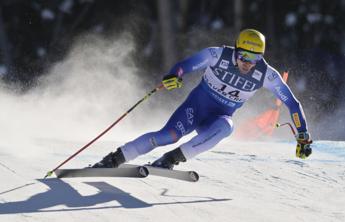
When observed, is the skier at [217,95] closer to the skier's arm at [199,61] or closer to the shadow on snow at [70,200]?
the skier's arm at [199,61]

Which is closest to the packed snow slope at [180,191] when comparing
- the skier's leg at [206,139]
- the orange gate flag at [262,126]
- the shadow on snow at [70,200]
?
the shadow on snow at [70,200]

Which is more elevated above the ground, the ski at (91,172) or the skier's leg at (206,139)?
the skier's leg at (206,139)

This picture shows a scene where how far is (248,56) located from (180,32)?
10058 millimetres

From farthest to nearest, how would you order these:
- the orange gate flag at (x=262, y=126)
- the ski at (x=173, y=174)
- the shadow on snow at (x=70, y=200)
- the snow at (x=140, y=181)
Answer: the orange gate flag at (x=262, y=126), the ski at (x=173, y=174), the snow at (x=140, y=181), the shadow on snow at (x=70, y=200)

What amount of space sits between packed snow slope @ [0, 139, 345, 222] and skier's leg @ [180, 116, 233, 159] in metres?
0.27

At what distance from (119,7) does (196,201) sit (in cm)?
1186

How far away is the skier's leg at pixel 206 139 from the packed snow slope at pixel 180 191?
0.27 m

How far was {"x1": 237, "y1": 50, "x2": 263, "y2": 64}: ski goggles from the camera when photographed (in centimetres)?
487

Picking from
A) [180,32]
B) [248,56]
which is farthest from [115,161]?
[180,32]

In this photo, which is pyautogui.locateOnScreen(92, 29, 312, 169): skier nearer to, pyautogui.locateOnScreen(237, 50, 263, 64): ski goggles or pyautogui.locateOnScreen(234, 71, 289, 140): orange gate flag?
pyautogui.locateOnScreen(237, 50, 263, 64): ski goggles

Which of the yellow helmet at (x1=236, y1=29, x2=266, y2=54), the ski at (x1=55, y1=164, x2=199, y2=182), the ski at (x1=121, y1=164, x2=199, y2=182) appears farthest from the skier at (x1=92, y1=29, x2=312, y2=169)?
the ski at (x1=55, y1=164, x2=199, y2=182)

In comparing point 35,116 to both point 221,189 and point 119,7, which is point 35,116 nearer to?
point 221,189

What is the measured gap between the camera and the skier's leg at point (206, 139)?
15.3ft

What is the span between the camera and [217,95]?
5047 millimetres
